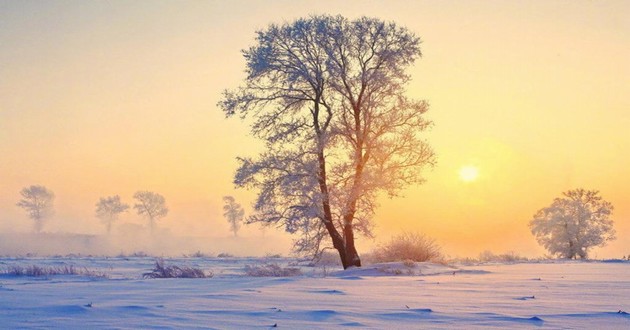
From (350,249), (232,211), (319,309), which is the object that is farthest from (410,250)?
(232,211)

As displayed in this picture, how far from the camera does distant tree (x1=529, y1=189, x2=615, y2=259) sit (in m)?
35.9

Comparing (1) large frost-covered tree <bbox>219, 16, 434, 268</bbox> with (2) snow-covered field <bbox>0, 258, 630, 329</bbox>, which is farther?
(1) large frost-covered tree <bbox>219, 16, 434, 268</bbox>

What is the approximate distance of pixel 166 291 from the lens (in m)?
6.32

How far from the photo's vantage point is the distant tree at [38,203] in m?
86.5

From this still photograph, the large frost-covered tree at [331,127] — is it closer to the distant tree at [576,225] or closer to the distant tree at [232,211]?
the distant tree at [576,225]

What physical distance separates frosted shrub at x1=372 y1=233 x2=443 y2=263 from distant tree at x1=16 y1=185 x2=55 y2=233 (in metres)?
81.1

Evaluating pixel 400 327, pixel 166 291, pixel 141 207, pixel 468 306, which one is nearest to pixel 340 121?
pixel 166 291

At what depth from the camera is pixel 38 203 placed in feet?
287

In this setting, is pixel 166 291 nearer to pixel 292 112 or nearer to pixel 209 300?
pixel 209 300

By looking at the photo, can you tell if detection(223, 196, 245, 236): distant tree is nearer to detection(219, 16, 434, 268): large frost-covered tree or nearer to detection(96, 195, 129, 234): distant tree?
detection(96, 195, 129, 234): distant tree

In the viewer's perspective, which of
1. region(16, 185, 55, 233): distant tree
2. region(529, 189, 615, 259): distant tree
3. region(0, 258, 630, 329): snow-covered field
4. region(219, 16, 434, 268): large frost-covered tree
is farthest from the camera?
region(16, 185, 55, 233): distant tree

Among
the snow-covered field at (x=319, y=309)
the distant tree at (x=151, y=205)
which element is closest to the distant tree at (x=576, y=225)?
the snow-covered field at (x=319, y=309)

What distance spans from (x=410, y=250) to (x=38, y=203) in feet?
271

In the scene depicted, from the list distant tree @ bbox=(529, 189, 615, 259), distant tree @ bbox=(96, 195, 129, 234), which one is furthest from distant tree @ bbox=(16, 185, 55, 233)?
distant tree @ bbox=(529, 189, 615, 259)
